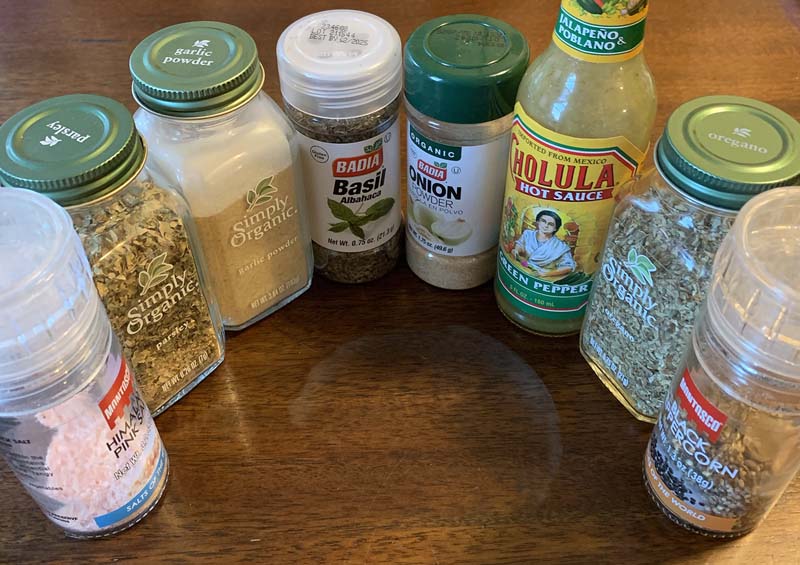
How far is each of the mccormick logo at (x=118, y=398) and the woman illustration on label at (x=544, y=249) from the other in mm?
335

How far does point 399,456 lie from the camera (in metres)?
0.66

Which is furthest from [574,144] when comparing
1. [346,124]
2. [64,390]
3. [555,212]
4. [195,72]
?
[64,390]

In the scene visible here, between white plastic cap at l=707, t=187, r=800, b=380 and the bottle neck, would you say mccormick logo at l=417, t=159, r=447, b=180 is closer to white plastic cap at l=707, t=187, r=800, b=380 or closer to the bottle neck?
the bottle neck

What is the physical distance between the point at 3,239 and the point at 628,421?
1.61 feet

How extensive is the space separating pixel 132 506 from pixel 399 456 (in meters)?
0.21

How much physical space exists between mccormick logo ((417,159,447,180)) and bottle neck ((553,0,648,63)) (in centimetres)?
16

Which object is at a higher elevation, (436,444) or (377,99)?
(377,99)

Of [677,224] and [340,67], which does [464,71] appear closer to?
[340,67]

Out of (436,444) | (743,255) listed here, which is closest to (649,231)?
(743,255)

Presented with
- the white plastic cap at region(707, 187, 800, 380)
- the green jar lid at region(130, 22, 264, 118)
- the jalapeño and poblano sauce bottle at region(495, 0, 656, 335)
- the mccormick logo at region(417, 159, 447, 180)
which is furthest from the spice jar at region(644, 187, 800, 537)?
the green jar lid at region(130, 22, 264, 118)

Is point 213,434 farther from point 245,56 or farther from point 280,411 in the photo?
point 245,56

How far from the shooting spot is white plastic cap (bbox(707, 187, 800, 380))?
47cm

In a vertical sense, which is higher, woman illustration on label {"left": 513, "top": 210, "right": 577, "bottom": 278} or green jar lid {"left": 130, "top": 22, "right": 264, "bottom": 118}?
green jar lid {"left": 130, "top": 22, "right": 264, "bottom": 118}

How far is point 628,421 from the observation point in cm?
68
